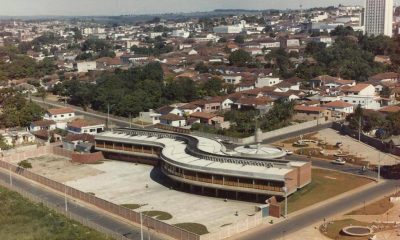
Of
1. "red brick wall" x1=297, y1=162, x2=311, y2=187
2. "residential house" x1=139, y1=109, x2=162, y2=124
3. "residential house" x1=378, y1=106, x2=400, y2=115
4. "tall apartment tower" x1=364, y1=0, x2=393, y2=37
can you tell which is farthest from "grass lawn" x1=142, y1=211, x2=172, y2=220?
"tall apartment tower" x1=364, y1=0, x2=393, y2=37

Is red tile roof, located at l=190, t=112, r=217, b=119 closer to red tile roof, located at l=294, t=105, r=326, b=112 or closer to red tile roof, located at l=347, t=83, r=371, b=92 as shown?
red tile roof, located at l=294, t=105, r=326, b=112

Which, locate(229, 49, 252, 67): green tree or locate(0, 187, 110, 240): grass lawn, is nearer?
locate(0, 187, 110, 240): grass lawn

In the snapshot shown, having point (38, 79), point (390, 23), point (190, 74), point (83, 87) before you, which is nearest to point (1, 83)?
point (38, 79)

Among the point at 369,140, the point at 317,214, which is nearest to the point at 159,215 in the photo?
the point at 317,214

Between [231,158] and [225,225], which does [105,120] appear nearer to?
[231,158]

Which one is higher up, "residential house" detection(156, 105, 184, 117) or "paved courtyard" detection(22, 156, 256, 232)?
"residential house" detection(156, 105, 184, 117)

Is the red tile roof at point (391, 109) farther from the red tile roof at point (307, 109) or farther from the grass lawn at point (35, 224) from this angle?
the grass lawn at point (35, 224)

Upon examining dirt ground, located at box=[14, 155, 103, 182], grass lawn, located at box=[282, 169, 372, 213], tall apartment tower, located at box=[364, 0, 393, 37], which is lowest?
dirt ground, located at box=[14, 155, 103, 182]
